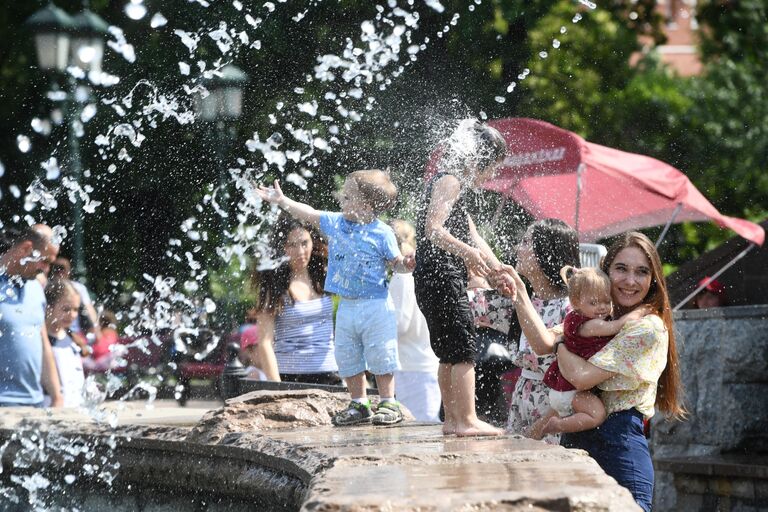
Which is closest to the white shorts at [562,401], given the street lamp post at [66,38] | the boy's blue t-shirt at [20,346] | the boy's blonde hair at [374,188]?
the boy's blonde hair at [374,188]

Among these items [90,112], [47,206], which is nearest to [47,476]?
[90,112]

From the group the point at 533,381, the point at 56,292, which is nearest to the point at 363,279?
the point at 533,381

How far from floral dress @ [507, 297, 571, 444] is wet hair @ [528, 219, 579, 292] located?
0.11 meters

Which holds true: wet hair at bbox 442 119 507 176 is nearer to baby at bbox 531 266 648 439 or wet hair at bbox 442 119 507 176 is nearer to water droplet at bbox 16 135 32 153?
baby at bbox 531 266 648 439

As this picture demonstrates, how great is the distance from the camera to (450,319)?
14.6 feet

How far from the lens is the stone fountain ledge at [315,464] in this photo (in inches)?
94.0

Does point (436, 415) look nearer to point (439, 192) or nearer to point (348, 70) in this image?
point (439, 192)

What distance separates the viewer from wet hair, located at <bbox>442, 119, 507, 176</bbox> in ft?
16.0

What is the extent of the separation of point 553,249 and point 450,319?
63cm

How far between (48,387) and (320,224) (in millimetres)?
2223

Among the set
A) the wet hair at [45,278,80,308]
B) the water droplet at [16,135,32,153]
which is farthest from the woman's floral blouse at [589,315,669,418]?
the water droplet at [16,135,32,153]

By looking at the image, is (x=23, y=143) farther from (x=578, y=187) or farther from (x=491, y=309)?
(x=491, y=309)

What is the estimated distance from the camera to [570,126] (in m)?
21.6

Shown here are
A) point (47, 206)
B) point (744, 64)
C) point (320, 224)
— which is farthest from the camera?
point (744, 64)
